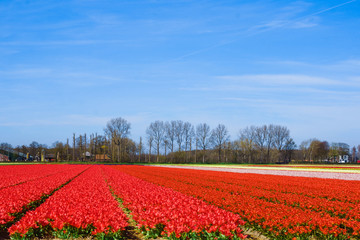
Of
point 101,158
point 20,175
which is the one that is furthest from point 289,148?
point 20,175

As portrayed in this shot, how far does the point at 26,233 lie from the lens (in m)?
7.88

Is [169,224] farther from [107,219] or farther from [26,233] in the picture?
[26,233]

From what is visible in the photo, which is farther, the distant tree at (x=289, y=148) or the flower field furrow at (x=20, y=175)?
the distant tree at (x=289, y=148)

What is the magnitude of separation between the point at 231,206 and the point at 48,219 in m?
6.35

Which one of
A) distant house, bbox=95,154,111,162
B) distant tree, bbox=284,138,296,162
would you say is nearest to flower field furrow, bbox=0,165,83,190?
distant house, bbox=95,154,111,162

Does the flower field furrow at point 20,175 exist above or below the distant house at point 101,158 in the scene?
above

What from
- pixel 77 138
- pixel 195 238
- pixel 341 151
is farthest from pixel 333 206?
pixel 341 151

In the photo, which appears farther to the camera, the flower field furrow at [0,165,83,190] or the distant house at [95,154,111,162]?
the distant house at [95,154,111,162]

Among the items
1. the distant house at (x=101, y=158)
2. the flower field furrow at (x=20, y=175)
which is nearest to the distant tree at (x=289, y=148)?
the distant house at (x=101, y=158)

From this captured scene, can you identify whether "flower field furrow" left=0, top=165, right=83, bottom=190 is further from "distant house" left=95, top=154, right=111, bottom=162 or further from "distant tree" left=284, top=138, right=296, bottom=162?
"distant tree" left=284, top=138, right=296, bottom=162

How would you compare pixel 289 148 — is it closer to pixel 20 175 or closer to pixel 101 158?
pixel 101 158

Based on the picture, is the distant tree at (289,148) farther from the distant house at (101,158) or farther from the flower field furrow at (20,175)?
the flower field furrow at (20,175)

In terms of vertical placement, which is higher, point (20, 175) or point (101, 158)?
point (20, 175)

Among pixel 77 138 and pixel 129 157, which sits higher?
pixel 77 138
